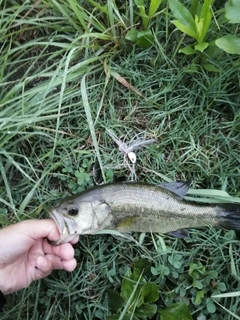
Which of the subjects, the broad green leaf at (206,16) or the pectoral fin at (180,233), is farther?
the pectoral fin at (180,233)

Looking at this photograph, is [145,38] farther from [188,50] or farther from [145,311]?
[145,311]

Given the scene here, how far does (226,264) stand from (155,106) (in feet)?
3.42

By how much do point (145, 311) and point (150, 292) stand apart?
4.4 inches

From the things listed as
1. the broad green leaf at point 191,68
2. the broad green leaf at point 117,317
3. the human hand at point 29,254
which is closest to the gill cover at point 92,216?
the human hand at point 29,254

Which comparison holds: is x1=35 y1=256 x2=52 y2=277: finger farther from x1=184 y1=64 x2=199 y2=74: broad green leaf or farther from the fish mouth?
x1=184 y1=64 x2=199 y2=74: broad green leaf

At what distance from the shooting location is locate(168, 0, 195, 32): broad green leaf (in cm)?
305

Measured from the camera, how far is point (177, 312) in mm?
2986

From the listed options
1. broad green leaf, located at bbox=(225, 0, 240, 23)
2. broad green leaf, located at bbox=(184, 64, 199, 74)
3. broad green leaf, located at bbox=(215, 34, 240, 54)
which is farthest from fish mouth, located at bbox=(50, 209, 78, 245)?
broad green leaf, located at bbox=(225, 0, 240, 23)

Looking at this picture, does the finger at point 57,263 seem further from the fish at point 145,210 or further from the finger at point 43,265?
the fish at point 145,210

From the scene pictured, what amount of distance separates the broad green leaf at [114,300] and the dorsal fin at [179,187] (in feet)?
2.17

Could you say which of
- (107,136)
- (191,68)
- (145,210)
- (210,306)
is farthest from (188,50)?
(210,306)

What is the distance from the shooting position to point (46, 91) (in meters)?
3.25

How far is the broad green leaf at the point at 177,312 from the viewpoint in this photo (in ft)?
9.71

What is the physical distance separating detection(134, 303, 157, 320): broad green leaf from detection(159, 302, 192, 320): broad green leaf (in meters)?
0.05
